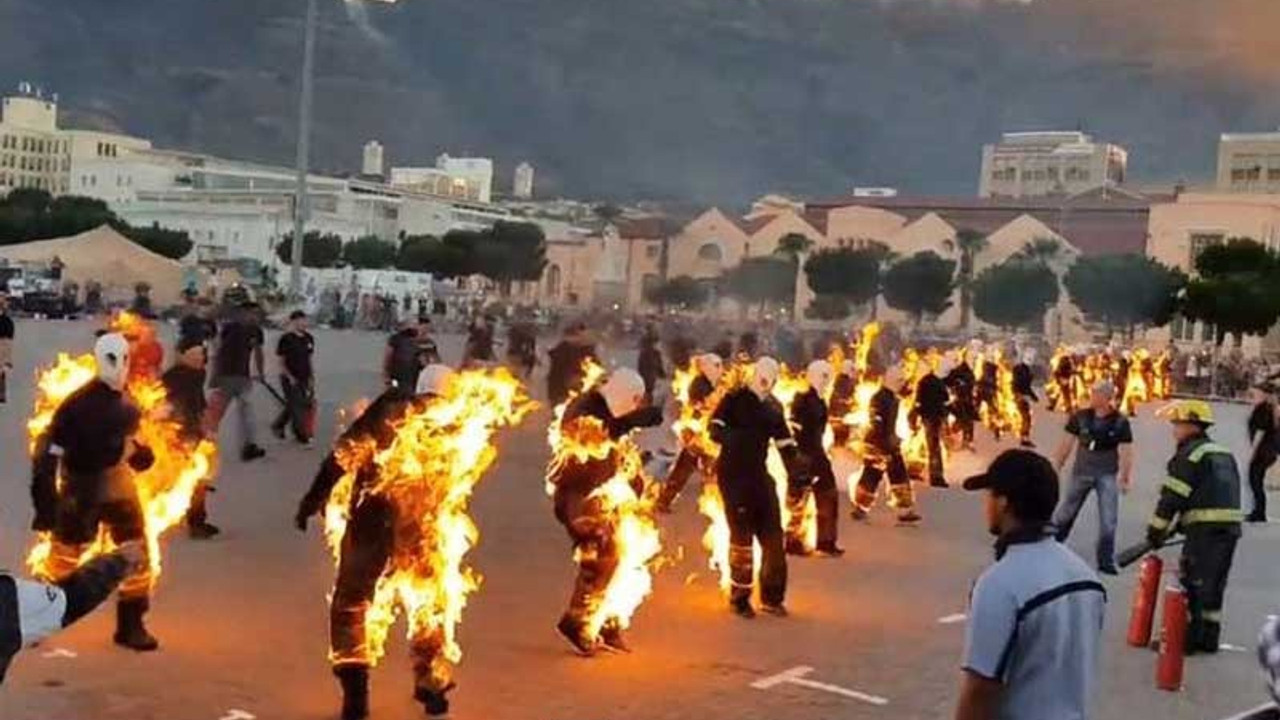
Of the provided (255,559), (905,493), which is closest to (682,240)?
(905,493)

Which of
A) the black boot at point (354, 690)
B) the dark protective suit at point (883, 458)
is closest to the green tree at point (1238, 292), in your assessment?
the dark protective suit at point (883, 458)

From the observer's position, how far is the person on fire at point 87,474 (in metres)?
7.25

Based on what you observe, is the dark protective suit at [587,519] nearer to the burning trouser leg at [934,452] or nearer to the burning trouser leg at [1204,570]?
the burning trouser leg at [1204,570]

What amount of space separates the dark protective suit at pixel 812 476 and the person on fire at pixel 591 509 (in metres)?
3.04

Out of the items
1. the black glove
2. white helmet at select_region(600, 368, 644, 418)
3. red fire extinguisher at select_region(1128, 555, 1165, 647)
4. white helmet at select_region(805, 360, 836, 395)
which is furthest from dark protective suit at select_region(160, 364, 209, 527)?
red fire extinguisher at select_region(1128, 555, 1165, 647)

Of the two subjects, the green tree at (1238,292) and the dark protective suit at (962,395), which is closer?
the dark protective suit at (962,395)

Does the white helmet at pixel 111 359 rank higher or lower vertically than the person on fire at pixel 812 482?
higher

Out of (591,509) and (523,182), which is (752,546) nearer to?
(591,509)

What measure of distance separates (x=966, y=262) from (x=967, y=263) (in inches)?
2.3

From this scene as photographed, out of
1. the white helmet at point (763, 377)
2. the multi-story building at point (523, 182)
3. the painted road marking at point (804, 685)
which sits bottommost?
the painted road marking at point (804, 685)

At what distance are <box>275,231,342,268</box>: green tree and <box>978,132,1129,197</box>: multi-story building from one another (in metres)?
39.9

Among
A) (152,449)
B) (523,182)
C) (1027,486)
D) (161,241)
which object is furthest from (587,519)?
(161,241)

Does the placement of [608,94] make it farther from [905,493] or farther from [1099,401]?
[1099,401]

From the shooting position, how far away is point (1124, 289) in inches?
2388
